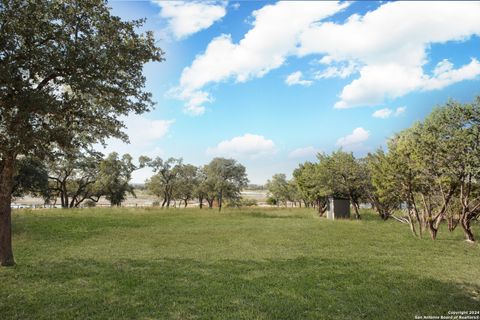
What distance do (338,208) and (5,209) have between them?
36249 millimetres

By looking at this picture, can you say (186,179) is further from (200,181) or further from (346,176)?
(346,176)

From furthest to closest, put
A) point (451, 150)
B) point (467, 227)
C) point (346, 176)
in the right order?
point (346, 176) < point (467, 227) < point (451, 150)

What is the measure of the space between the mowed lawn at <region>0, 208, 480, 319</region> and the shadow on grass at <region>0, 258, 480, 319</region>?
3 centimetres

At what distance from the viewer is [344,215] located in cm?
4028

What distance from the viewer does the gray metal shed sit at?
40.0 meters

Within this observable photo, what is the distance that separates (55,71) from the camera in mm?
12750

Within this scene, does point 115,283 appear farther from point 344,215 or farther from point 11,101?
point 344,215

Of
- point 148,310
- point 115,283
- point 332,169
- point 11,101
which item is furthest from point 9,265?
point 332,169

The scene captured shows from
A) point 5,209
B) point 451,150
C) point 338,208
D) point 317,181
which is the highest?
point 451,150

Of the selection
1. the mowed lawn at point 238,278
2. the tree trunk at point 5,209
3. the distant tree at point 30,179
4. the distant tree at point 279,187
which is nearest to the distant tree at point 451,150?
A: the mowed lawn at point 238,278

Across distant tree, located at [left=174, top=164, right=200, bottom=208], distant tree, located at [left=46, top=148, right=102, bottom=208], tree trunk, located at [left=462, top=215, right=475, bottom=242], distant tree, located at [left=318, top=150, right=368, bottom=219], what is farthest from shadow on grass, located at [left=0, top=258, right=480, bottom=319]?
distant tree, located at [left=174, top=164, right=200, bottom=208]

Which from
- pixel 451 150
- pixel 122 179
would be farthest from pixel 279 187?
pixel 451 150

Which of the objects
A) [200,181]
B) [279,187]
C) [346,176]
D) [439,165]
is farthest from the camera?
[279,187]

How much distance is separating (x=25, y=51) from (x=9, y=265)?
9336 millimetres
